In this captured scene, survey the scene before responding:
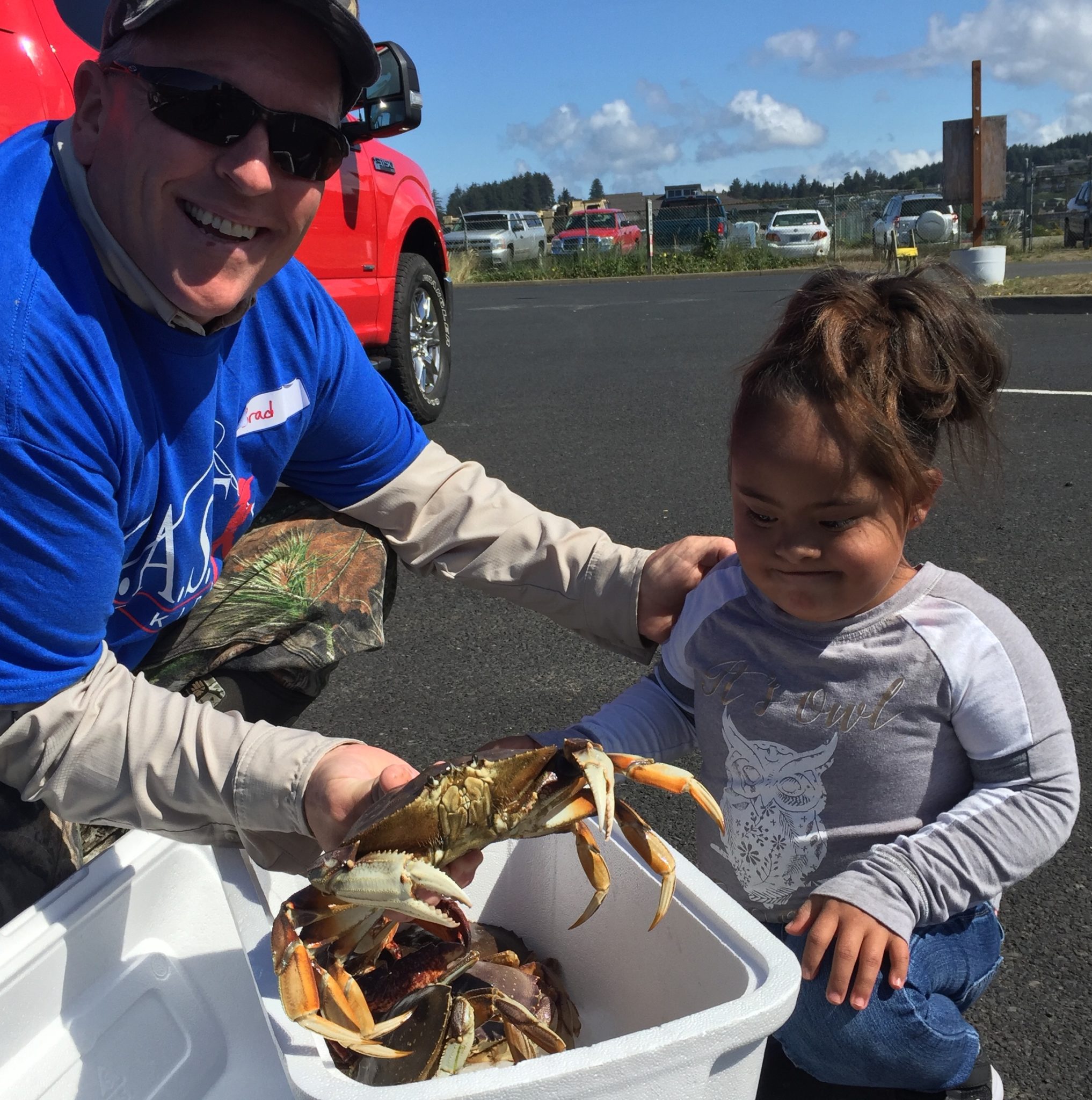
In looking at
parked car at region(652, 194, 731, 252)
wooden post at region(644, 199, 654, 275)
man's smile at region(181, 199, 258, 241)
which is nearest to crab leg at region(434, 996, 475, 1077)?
man's smile at region(181, 199, 258, 241)

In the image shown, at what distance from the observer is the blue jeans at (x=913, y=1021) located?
5.51 feet

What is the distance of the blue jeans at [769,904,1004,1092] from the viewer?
5.51ft

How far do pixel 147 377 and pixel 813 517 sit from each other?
116 centimetres

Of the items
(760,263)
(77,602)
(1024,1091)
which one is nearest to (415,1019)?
(77,602)

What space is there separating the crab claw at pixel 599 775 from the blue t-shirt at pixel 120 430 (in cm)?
83

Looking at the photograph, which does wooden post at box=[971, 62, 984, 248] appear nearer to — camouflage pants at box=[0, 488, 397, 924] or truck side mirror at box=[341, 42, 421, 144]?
truck side mirror at box=[341, 42, 421, 144]

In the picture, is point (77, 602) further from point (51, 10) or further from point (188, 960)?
point (51, 10)

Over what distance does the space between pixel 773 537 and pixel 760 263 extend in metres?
24.1

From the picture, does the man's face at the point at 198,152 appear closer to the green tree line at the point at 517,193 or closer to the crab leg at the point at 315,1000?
the crab leg at the point at 315,1000

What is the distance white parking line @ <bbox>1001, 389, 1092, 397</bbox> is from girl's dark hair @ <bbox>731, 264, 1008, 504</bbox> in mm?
5750

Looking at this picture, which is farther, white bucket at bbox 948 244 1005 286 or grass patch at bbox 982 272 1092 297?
white bucket at bbox 948 244 1005 286

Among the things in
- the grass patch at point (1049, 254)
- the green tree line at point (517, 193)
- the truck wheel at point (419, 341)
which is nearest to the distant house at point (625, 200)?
the green tree line at point (517, 193)

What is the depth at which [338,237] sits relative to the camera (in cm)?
594

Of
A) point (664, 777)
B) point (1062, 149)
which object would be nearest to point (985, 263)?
point (664, 777)
